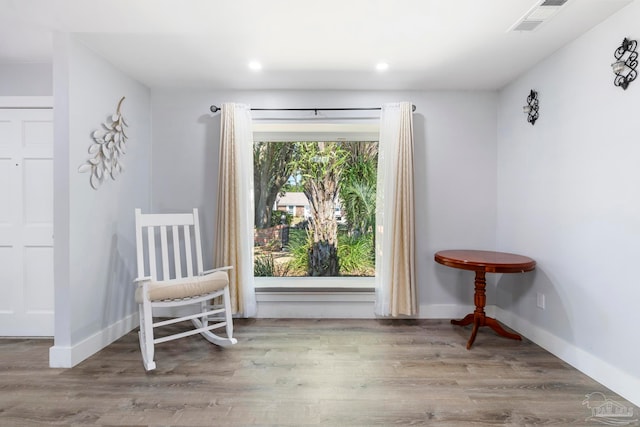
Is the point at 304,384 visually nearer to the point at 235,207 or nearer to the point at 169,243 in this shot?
the point at 235,207

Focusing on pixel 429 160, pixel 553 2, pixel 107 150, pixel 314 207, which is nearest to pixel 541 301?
pixel 429 160

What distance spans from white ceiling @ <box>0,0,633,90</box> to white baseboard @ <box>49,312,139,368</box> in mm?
2139

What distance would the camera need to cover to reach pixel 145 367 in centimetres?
221

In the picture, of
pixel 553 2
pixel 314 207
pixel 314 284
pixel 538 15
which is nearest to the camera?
pixel 553 2

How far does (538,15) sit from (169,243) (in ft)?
11.0

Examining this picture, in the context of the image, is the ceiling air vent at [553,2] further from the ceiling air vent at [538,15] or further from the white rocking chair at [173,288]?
the white rocking chair at [173,288]

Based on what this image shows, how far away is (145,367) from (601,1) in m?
3.56

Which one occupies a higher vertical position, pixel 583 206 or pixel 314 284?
pixel 583 206

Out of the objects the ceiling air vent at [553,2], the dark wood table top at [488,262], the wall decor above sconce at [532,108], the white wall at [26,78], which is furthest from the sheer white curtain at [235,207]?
the wall decor above sconce at [532,108]

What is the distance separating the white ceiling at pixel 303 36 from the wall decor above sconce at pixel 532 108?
247 millimetres

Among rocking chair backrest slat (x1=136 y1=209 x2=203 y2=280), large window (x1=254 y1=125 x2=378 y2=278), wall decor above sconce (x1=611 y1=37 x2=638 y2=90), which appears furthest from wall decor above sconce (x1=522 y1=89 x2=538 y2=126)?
rocking chair backrest slat (x1=136 y1=209 x2=203 y2=280)

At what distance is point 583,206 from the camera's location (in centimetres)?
216

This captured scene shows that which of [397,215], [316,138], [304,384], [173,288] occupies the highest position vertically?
[316,138]

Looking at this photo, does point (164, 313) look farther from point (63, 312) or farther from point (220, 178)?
point (220, 178)
